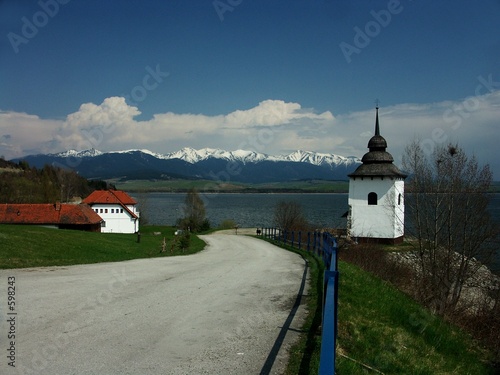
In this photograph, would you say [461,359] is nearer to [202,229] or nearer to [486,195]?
[486,195]

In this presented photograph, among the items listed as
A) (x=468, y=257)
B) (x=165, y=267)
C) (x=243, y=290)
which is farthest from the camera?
(x=468, y=257)

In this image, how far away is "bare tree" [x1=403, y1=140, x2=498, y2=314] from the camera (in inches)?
917

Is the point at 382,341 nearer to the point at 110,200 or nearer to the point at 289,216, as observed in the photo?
the point at 289,216

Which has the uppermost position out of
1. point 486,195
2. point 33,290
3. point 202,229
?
point 486,195

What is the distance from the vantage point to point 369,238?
1747 inches

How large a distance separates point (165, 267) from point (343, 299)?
7.65 meters

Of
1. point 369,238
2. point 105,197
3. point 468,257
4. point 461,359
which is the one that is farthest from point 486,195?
point 105,197

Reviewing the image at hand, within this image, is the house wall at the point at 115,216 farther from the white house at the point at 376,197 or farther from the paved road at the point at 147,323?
the paved road at the point at 147,323

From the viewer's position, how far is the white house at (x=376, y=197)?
145ft

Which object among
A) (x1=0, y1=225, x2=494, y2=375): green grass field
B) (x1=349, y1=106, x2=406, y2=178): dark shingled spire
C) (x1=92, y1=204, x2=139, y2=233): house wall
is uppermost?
(x1=349, y1=106, x2=406, y2=178): dark shingled spire

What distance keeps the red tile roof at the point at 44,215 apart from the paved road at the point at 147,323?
3750cm

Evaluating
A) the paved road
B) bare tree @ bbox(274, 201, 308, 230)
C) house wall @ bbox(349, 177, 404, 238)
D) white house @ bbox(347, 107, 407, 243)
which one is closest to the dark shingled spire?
white house @ bbox(347, 107, 407, 243)

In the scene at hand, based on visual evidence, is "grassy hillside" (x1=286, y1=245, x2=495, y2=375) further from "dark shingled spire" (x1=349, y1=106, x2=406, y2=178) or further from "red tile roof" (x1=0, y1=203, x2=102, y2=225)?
"red tile roof" (x1=0, y1=203, x2=102, y2=225)

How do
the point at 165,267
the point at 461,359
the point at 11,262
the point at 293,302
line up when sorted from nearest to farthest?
the point at 461,359 → the point at 293,302 → the point at 11,262 → the point at 165,267
